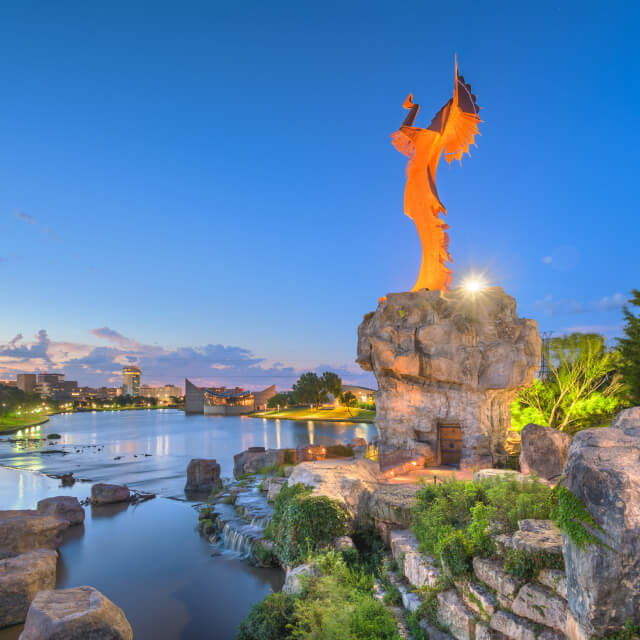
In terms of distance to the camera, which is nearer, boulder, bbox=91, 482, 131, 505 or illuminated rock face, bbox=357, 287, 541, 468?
illuminated rock face, bbox=357, 287, 541, 468

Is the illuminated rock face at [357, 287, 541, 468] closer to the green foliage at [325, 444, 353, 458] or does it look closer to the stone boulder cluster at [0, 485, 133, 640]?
the green foliage at [325, 444, 353, 458]

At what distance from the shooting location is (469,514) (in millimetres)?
8938

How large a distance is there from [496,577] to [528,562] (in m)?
0.65

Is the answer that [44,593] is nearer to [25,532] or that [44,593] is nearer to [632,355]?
[25,532]

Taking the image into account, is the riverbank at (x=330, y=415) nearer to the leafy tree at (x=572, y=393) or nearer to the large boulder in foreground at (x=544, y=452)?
the leafy tree at (x=572, y=393)

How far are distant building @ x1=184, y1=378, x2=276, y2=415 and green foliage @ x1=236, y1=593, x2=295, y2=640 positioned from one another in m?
117

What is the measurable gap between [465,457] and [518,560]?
14.7 meters

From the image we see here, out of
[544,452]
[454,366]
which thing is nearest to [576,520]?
[544,452]

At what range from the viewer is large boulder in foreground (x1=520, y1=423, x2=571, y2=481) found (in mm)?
13562

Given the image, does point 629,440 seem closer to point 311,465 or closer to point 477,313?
point 311,465

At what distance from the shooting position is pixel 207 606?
1326cm

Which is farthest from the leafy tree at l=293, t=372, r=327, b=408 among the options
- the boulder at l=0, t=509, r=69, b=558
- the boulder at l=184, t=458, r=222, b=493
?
the boulder at l=0, t=509, r=69, b=558

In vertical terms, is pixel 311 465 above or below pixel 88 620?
above

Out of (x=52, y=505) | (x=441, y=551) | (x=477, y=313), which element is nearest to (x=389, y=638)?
(x=441, y=551)
